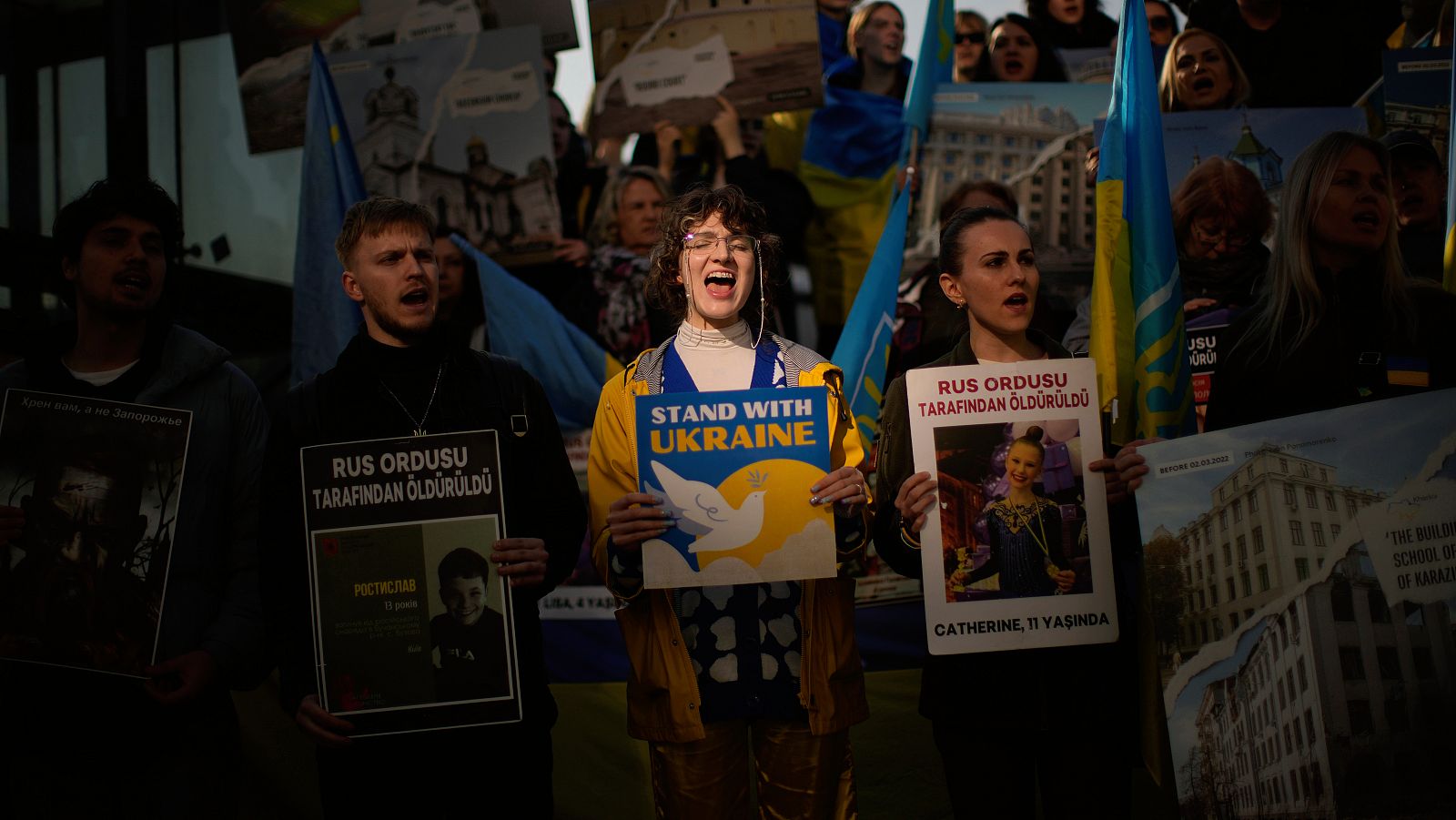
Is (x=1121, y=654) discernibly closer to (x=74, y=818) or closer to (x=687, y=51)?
(x=74, y=818)

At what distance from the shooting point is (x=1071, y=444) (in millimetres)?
2711

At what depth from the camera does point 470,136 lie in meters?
5.18

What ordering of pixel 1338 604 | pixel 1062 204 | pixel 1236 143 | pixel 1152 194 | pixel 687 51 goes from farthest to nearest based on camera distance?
pixel 687 51 < pixel 1062 204 < pixel 1236 143 < pixel 1152 194 < pixel 1338 604

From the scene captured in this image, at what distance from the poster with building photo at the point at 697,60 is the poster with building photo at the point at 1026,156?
0.66 metres

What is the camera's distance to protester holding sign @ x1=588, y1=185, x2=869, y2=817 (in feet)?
8.88

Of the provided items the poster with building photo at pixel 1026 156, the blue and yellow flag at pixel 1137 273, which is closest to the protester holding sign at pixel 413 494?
the blue and yellow flag at pixel 1137 273

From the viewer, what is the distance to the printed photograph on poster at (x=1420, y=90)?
4391 mm

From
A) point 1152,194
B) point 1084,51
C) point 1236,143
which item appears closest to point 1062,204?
point 1236,143

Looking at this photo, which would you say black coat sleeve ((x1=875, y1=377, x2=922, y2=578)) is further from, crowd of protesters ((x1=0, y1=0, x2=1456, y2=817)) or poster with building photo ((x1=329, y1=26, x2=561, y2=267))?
poster with building photo ((x1=329, y1=26, x2=561, y2=267))

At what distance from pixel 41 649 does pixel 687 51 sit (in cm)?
352

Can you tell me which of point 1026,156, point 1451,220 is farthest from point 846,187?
point 1451,220

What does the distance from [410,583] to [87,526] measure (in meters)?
0.85

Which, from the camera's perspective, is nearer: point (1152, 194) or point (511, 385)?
point (511, 385)

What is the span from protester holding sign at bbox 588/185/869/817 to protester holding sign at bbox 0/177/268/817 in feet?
3.36
